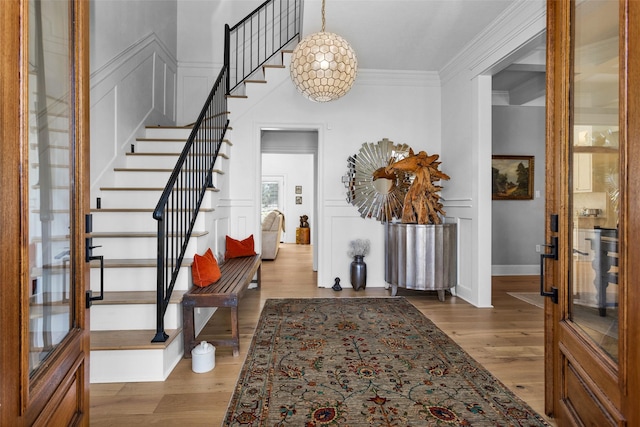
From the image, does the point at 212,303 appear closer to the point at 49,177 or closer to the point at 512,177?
the point at 49,177

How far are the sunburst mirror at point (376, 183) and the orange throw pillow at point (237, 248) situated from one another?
1421mm

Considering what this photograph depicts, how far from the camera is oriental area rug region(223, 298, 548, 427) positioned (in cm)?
174

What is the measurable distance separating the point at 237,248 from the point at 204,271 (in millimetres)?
1441

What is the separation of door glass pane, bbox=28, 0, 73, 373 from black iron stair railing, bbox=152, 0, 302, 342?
1.07 meters

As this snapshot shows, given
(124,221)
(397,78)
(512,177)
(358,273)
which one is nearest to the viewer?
(124,221)

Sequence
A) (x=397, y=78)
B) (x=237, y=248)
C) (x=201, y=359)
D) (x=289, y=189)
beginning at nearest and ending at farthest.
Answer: (x=201, y=359)
(x=237, y=248)
(x=397, y=78)
(x=289, y=189)

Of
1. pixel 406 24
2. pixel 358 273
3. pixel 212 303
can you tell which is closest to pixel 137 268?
pixel 212 303

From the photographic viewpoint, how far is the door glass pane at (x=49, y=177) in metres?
0.93

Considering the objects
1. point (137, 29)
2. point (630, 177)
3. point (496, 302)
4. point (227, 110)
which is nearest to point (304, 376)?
point (630, 177)

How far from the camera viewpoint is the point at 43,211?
1.00 meters

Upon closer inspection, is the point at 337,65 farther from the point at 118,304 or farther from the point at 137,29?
the point at 137,29

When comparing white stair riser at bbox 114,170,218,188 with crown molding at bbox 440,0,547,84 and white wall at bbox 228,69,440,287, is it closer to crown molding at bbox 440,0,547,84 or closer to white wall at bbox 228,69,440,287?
white wall at bbox 228,69,440,287

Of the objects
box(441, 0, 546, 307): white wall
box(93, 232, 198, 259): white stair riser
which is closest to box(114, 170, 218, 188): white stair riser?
box(93, 232, 198, 259): white stair riser

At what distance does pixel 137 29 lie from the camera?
4.00 m
